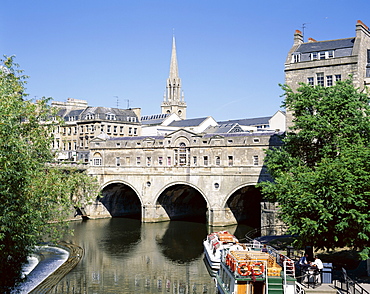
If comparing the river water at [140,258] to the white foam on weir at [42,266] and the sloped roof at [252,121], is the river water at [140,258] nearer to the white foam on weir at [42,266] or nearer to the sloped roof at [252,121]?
the white foam on weir at [42,266]

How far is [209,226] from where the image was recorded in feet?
177

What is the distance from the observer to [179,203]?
6209 centimetres

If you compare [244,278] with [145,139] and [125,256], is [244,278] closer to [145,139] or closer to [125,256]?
[125,256]

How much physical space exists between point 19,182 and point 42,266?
16466 mm

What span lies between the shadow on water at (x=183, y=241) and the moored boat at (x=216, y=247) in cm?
195

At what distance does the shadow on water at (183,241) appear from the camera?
136 ft

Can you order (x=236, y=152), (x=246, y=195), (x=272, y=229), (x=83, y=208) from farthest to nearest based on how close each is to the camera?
(x=83, y=208)
(x=246, y=195)
(x=236, y=152)
(x=272, y=229)

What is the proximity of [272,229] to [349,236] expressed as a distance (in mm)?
18966

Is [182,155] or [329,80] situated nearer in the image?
[329,80]

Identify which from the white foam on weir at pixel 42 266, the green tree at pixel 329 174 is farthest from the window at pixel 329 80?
the white foam on weir at pixel 42 266

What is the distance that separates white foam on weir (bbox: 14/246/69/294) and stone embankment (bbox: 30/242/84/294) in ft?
1.04

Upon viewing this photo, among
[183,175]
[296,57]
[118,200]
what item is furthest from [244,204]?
[296,57]

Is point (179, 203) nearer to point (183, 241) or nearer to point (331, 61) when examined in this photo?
point (183, 241)

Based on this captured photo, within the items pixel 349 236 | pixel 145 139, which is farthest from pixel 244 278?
pixel 145 139
